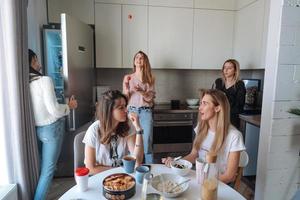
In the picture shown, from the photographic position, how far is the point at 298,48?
1562 millimetres

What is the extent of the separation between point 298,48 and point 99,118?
1.43 meters

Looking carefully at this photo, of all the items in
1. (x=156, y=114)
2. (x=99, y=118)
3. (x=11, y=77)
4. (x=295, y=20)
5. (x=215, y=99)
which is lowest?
(x=156, y=114)

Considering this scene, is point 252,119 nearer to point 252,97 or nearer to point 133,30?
point 252,97

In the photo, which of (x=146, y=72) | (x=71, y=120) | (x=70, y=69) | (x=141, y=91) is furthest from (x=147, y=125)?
(x=70, y=69)

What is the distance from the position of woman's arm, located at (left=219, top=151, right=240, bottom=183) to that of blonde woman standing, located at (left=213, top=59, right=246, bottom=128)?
46.8 inches

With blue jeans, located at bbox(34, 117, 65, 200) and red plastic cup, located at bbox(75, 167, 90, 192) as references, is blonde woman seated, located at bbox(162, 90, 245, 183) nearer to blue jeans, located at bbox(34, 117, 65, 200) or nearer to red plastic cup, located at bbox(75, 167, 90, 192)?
red plastic cup, located at bbox(75, 167, 90, 192)

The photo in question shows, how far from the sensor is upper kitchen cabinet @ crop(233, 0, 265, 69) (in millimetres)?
2525

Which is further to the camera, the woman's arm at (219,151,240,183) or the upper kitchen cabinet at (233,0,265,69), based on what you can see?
the upper kitchen cabinet at (233,0,265,69)

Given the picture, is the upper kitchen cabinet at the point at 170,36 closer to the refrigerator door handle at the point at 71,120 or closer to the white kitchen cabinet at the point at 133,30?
the white kitchen cabinet at the point at 133,30

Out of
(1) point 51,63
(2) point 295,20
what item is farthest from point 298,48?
(1) point 51,63

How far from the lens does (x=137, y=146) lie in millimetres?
1441

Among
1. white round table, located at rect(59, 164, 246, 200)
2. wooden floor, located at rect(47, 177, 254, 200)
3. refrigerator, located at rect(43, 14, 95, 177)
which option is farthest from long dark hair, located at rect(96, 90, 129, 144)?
wooden floor, located at rect(47, 177, 254, 200)

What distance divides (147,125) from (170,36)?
3.97 feet

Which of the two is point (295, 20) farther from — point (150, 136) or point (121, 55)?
point (121, 55)
